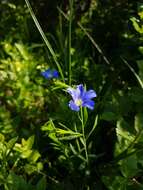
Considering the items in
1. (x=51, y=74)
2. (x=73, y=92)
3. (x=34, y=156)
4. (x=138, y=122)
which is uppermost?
(x=73, y=92)

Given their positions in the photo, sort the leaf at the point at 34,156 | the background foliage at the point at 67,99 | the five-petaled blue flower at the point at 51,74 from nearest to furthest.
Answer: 1. the background foliage at the point at 67,99
2. the leaf at the point at 34,156
3. the five-petaled blue flower at the point at 51,74

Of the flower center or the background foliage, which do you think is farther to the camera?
the background foliage

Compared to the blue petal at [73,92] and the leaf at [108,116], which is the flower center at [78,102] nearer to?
the blue petal at [73,92]

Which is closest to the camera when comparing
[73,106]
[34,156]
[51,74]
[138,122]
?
[73,106]

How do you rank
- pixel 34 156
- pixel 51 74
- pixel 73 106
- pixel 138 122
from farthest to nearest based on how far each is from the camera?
pixel 51 74 < pixel 34 156 < pixel 138 122 < pixel 73 106

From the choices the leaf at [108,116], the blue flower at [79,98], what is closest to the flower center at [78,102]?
the blue flower at [79,98]

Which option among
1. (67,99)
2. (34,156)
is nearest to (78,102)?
(67,99)

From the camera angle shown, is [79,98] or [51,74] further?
[51,74]

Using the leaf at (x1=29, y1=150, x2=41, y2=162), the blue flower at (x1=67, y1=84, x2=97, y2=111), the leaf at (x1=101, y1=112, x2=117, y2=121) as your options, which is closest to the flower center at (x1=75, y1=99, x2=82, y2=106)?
the blue flower at (x1=67, y1=84, x2=97, y2=111)

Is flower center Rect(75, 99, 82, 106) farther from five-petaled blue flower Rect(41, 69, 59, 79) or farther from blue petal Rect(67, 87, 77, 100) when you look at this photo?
five-petaled blue flower Rect(41, 69, 59, 79)

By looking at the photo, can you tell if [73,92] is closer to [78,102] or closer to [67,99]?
[78,102]

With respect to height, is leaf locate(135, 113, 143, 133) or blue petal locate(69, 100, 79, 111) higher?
blue petal locate(69, 100, 79, 111)
